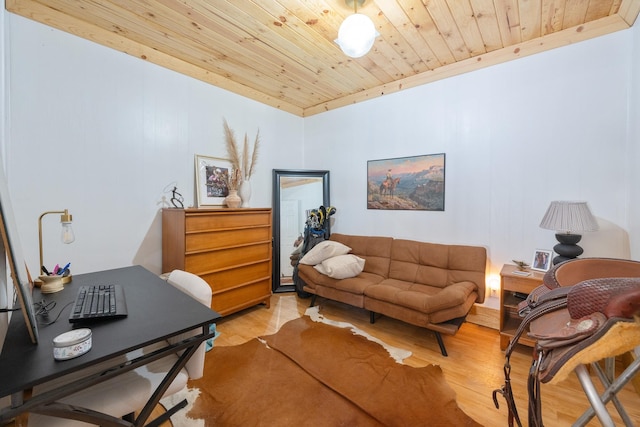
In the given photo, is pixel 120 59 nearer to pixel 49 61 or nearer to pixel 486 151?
pixel 49 61

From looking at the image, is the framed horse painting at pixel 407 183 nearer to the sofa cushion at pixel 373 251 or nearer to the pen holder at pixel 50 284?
the sofa cushion at pixel 373 251

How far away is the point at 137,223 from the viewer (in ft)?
8.18

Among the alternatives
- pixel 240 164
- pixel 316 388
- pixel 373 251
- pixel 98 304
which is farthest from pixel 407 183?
pixel 98 304

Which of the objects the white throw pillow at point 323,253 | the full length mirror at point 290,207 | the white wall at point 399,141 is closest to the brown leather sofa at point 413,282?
the white throw pillow at point 323,253

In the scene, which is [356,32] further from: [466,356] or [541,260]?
[466,356]

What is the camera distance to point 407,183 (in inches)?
122

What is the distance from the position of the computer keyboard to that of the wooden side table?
2.65 m

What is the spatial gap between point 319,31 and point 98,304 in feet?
8.06

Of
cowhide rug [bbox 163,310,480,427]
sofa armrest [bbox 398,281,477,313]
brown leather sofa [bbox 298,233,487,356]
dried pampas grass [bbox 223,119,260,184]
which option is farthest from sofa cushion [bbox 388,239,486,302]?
dried pampas grass [bbox 223,119,260,184]

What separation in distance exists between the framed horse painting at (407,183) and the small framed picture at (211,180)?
1.83 m

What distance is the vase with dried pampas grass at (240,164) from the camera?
312cm

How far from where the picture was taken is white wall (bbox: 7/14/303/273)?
193 cm

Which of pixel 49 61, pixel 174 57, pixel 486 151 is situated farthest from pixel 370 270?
pixel 49 61

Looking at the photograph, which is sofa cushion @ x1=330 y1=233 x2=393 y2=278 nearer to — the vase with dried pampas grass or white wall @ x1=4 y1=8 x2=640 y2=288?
white wall @ x1=4 y1=8 x2=640 y2=288
